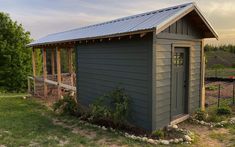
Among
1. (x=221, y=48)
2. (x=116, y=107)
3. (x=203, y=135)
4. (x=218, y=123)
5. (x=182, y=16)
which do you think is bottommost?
(x=203, y=135)

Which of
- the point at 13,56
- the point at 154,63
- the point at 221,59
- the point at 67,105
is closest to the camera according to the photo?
the point at 154,63

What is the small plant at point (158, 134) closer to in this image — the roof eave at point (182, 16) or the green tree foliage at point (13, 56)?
the roof eave at point (182, 16)

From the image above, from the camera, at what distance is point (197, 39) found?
271 inches

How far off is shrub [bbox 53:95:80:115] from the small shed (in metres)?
0.48

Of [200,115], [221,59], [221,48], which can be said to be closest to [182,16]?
[200,115]

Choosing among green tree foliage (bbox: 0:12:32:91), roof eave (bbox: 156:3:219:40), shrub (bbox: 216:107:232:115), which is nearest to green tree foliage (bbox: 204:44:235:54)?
green tree foliage (bbox: 0:12:32:91)

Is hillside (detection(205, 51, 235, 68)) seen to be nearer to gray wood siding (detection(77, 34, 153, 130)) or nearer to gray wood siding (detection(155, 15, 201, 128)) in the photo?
gray wood siding (detection(155, 15, 201, 128))

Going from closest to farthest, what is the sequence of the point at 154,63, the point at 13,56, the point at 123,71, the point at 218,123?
the point at 154,63
the point at 123,71
the point at 218,123
the point at 13,56

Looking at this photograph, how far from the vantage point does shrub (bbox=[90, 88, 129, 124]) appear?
5.66 metres

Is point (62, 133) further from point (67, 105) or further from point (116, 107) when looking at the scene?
point (67, 105)

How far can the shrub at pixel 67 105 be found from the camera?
7.61m

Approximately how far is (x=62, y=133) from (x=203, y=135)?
360 cm

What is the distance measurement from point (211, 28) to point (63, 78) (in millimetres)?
8618

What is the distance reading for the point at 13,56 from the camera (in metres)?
16.2
